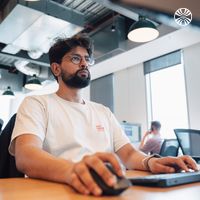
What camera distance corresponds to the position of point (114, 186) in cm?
54

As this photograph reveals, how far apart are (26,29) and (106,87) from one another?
11.3 ft

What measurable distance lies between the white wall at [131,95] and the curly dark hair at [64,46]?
458 cm

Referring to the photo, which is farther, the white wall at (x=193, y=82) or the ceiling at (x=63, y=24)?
the white wall at (x=193, y=82)

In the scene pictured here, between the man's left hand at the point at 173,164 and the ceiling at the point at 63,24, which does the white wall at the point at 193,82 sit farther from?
the man's left hand at the point at 173,164

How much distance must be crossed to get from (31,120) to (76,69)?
0.45m

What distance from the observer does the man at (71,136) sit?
0.65 m

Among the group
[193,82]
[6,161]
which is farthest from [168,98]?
[6,161]

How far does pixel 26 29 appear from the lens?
11.6 ft

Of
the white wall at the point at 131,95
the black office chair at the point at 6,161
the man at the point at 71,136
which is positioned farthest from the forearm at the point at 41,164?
the white wall at the point at 131,95

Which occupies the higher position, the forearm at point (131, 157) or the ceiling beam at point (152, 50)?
the ceiling beam at point (152, 50)

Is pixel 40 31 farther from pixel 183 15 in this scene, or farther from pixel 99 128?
pixel 99 128

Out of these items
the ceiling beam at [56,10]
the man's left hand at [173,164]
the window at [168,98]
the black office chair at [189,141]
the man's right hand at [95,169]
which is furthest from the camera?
the window at [168,98]

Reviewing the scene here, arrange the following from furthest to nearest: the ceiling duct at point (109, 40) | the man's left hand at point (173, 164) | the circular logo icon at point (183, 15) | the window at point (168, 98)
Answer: the window at point (168, 98) → the ceiling duct at point (109, 40) → the circular logo icon at point (183, 15) → the man's left hand at point (173, 164)

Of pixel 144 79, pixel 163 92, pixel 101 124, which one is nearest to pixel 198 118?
pixel 163 92
